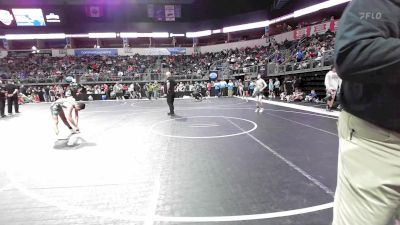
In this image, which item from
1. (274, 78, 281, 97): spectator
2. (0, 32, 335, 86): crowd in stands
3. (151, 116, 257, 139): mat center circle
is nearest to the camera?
(151, 116, 257, 139): mat center circle

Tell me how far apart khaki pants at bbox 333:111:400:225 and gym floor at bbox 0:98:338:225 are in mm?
1994

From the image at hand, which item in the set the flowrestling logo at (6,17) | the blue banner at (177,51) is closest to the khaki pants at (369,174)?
the blue banner at (177,51)

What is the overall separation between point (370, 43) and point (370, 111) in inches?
10.6

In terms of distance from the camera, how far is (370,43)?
3.61 feet

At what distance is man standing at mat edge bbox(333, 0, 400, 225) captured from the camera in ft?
3.60

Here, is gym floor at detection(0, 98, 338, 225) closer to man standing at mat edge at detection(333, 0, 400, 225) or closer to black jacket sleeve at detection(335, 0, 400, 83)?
man standing at mat edge at detection(333, 0, 400, 225)

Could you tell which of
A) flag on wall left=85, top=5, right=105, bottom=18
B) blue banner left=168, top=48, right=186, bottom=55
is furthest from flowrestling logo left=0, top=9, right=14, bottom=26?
blue banner left=168, top=48, right=186, bottom=55

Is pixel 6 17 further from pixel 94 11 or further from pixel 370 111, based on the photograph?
pixel 370 111

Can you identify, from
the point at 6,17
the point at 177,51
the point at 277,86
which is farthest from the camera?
the point at 177,51

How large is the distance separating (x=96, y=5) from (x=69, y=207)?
1740 inches

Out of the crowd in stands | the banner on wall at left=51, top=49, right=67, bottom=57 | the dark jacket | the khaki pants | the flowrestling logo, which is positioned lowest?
the khaki pants

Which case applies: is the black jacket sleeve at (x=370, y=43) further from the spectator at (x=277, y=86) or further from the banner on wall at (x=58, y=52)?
the banner on wall at (x=58, y=52)

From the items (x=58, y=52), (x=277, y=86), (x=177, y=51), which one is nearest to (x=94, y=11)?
(x=58, y=52)

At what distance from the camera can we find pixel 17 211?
11.9 ft
